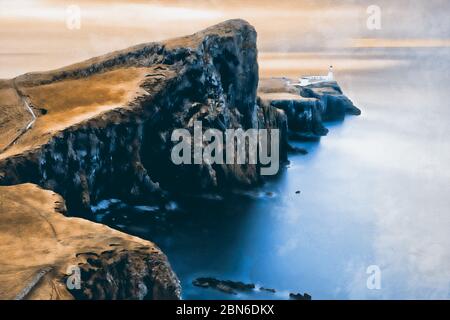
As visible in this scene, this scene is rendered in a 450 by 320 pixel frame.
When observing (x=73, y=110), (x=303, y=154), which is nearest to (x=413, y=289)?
(x=73, y=110)

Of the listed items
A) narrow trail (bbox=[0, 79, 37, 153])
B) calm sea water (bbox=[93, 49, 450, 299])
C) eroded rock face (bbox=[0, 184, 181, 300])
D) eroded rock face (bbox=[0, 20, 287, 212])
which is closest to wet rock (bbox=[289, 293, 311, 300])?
calm sea water (bbox=[93, 49, 450, 299])

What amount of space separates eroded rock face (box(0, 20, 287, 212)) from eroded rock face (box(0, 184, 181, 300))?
68.9ft

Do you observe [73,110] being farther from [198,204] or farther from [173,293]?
[173,293]

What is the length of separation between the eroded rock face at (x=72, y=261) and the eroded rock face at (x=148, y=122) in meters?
21.0

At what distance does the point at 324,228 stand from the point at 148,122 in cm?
4080

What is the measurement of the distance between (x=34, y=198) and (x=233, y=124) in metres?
59.7

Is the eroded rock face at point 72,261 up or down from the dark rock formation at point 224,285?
up

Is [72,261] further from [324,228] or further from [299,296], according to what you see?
[324,228]

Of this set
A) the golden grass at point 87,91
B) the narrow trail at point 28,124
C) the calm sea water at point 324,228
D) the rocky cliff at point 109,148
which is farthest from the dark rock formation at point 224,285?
the golden grass at point 87,91

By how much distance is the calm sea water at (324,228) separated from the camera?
74.5 metres

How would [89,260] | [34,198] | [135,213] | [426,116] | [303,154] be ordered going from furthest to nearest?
[426,116], [303,154], [135,213], [34,198], [89,260]

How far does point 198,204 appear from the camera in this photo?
103 m

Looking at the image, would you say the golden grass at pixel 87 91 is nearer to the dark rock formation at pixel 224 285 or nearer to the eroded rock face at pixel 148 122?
the eroded rock face at pixel 148 122

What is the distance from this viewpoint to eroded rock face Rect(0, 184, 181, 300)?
51.2 metres
